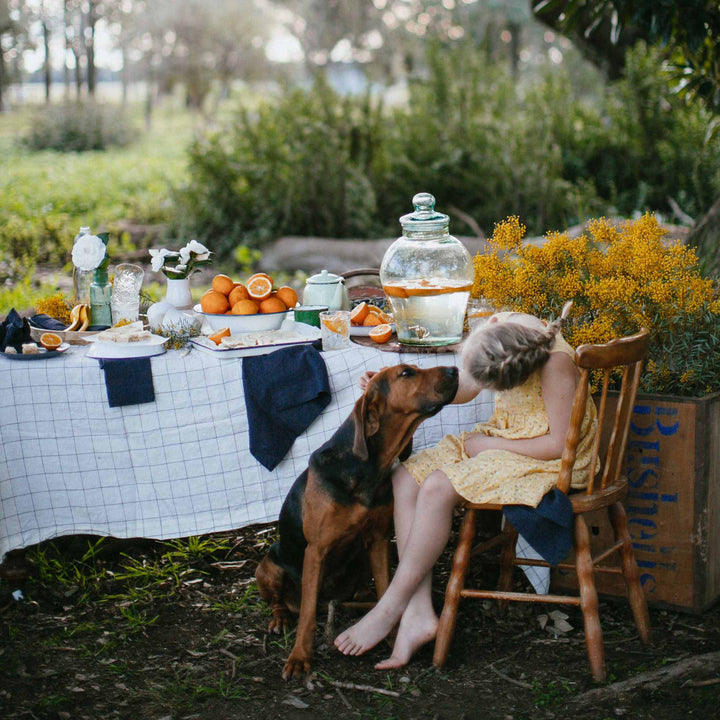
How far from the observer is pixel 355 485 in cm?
298

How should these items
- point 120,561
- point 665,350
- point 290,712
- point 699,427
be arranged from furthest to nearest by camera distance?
point 120,561, point 665,350, point 699,427, point 290,712

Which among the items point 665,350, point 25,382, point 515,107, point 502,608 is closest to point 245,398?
point 25,382

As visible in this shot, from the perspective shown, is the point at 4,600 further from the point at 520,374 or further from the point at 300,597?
the point at 520,374

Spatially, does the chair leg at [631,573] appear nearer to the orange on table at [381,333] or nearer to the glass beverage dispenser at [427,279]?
the glass beverage dispenser at [427,279]

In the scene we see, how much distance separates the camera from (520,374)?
9.48ft

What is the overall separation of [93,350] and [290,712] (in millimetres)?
1513

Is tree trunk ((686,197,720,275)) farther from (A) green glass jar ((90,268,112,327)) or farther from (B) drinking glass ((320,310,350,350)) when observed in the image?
(A) green glass jar ((90,268,112,327))

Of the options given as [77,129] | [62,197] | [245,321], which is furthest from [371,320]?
[77,129]

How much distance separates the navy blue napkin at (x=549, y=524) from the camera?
9.40 feet

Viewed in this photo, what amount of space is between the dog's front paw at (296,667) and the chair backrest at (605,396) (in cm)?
105

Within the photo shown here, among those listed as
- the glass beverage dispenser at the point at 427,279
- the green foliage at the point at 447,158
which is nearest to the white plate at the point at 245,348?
the glass beverage dispenser at the point at 427,279

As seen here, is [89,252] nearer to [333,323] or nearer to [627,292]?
[333,323]

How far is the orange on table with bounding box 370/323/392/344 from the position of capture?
3494 mm

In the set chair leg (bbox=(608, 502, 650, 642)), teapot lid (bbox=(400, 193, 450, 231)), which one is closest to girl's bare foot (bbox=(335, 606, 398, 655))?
chair leg (bbox=(608, 502, 650, 642))
